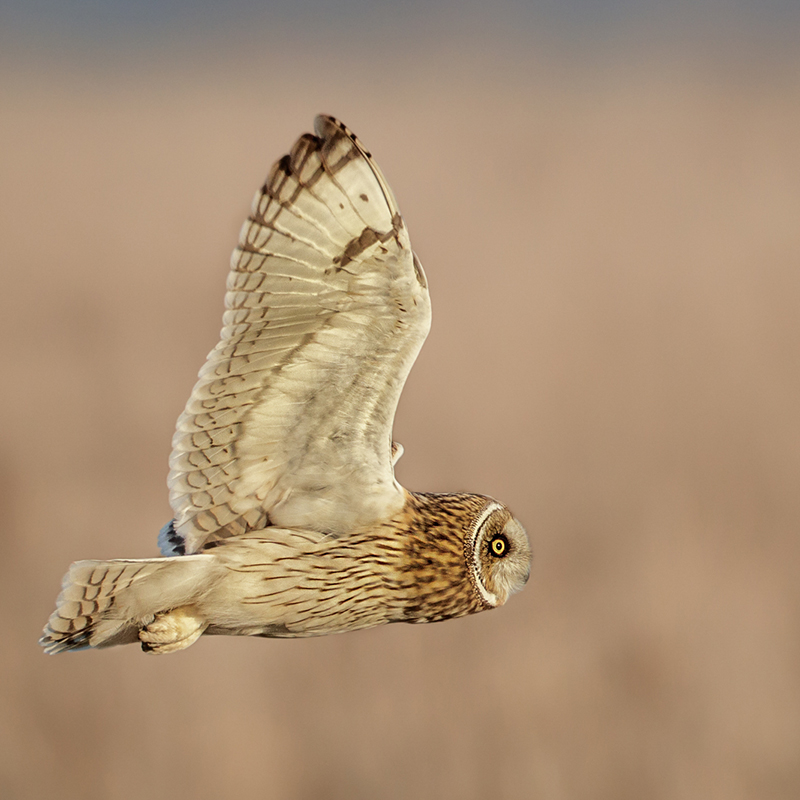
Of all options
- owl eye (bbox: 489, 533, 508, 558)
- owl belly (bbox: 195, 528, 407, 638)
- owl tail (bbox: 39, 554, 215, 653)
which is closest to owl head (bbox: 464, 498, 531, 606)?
owl eye (bbox: 489, 533, 508, 558)

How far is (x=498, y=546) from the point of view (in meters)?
2.28

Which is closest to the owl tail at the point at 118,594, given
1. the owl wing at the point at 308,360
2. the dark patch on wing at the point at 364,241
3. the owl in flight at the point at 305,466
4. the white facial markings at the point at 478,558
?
the owl in flight at the point at 305,466

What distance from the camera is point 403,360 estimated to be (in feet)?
6.32

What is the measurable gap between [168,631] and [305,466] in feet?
1.41

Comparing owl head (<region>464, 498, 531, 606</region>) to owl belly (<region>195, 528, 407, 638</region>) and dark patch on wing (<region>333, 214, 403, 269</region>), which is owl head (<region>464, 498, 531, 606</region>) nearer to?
owl belly (<region>195, 528, 407, 638</region>)

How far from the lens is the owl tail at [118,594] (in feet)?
6.48

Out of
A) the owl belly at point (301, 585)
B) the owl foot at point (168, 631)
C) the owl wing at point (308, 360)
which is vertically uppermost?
the owl wing at point (308, 360)

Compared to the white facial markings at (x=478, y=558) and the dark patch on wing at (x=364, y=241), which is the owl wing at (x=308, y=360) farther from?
the white facial markings at (x=478, y=558)

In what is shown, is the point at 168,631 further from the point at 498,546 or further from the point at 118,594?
the point at 498,546

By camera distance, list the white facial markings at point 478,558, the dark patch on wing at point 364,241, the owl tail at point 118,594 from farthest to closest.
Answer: the white facial markings at point 478,558 < the owl tail at point 118,594 < the dark patch on wing at point 364,241

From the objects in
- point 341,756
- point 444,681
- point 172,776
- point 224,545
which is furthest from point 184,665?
point 224,545

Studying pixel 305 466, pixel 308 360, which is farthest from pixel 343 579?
pixel 308 360

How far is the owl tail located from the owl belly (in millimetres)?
52

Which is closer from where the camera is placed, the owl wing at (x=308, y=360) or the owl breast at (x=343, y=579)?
the owl wing at (x=308, y=360)
